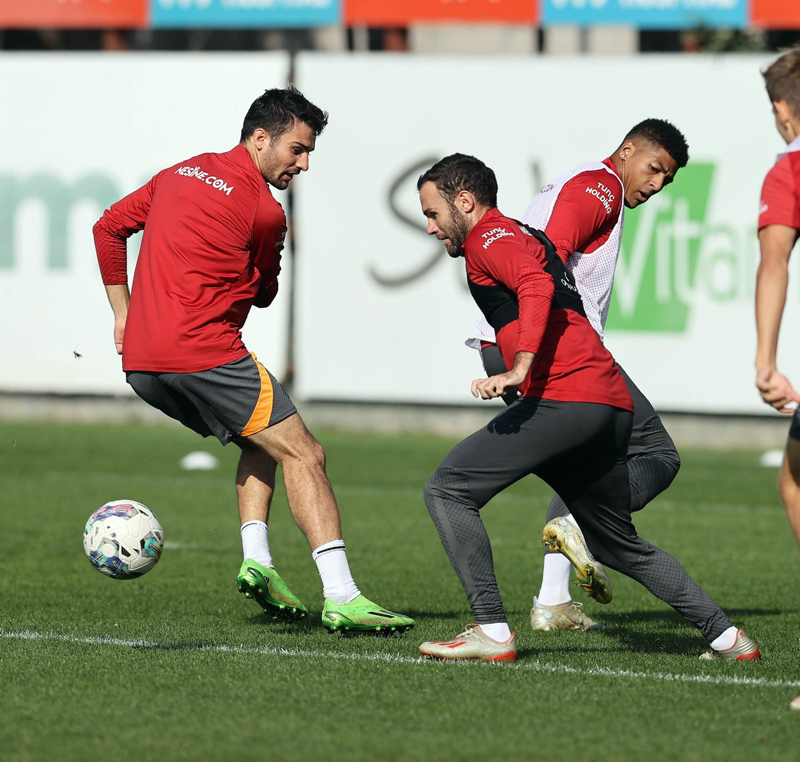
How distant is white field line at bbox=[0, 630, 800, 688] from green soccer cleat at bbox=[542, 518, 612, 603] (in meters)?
0.49

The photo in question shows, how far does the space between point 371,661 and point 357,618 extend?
543 millimetres

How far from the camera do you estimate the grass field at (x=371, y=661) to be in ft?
15.2

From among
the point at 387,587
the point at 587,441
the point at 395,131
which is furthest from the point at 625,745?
the point at 395,131

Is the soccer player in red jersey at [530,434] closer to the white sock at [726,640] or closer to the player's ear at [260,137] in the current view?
the white sock at [726,640]

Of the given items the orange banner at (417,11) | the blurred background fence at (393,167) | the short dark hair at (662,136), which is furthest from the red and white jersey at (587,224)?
the orange banner at (417,11)

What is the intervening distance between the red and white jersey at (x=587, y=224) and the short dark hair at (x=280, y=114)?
108 cm

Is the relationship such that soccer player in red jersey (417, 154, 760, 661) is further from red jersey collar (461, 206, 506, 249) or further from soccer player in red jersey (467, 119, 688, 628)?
soccer player in red jersey (467, 119, 688, 628)

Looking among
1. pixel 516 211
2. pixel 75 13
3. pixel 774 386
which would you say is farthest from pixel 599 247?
pixel 75 13

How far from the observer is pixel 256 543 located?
274 inches

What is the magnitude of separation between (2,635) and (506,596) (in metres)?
2.86

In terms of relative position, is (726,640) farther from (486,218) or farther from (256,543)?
(256,543)

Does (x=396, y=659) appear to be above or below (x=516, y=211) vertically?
below

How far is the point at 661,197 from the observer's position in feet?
55.7

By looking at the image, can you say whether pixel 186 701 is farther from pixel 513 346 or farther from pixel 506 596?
pixel 506 596
